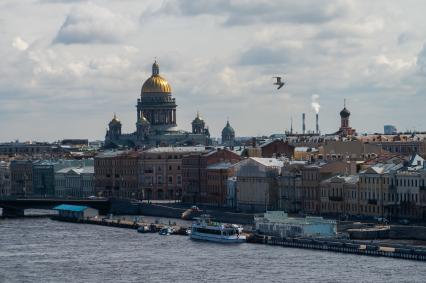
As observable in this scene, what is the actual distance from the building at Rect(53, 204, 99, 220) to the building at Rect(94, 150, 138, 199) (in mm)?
20222

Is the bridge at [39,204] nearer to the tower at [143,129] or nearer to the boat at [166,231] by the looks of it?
the boat at [166,231]

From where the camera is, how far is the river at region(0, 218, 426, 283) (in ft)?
233

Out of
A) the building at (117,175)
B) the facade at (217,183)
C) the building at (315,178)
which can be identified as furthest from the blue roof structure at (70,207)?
the building at (117,175)

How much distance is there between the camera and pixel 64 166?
509 feet

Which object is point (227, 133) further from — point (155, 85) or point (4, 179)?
point (4, 179)

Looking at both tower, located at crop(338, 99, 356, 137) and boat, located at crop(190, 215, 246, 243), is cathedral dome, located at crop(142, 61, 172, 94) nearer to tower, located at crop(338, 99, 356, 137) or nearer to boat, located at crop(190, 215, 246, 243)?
tower, located at crop(338, 99, 356, 137)

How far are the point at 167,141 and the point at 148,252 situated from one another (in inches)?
3279

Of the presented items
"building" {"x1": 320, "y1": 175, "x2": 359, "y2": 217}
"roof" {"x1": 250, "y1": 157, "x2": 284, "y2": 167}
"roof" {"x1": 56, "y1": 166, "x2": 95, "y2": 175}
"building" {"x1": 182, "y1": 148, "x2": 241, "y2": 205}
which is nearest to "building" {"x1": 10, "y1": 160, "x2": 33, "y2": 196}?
"roof" {"x1": 56, "y1": 166, "x2": 95, "y2": 175}

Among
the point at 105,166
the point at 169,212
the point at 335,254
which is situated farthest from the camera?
the point at 105,166

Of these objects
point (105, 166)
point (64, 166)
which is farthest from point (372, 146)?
point (64, 166)

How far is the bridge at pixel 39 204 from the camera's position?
397 ft

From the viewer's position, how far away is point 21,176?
161875 millimetres

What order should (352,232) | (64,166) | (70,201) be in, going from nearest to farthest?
(352,232)
(70,201)
(64,166)

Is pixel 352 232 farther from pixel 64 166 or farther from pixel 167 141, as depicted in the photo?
pixel 167 141
